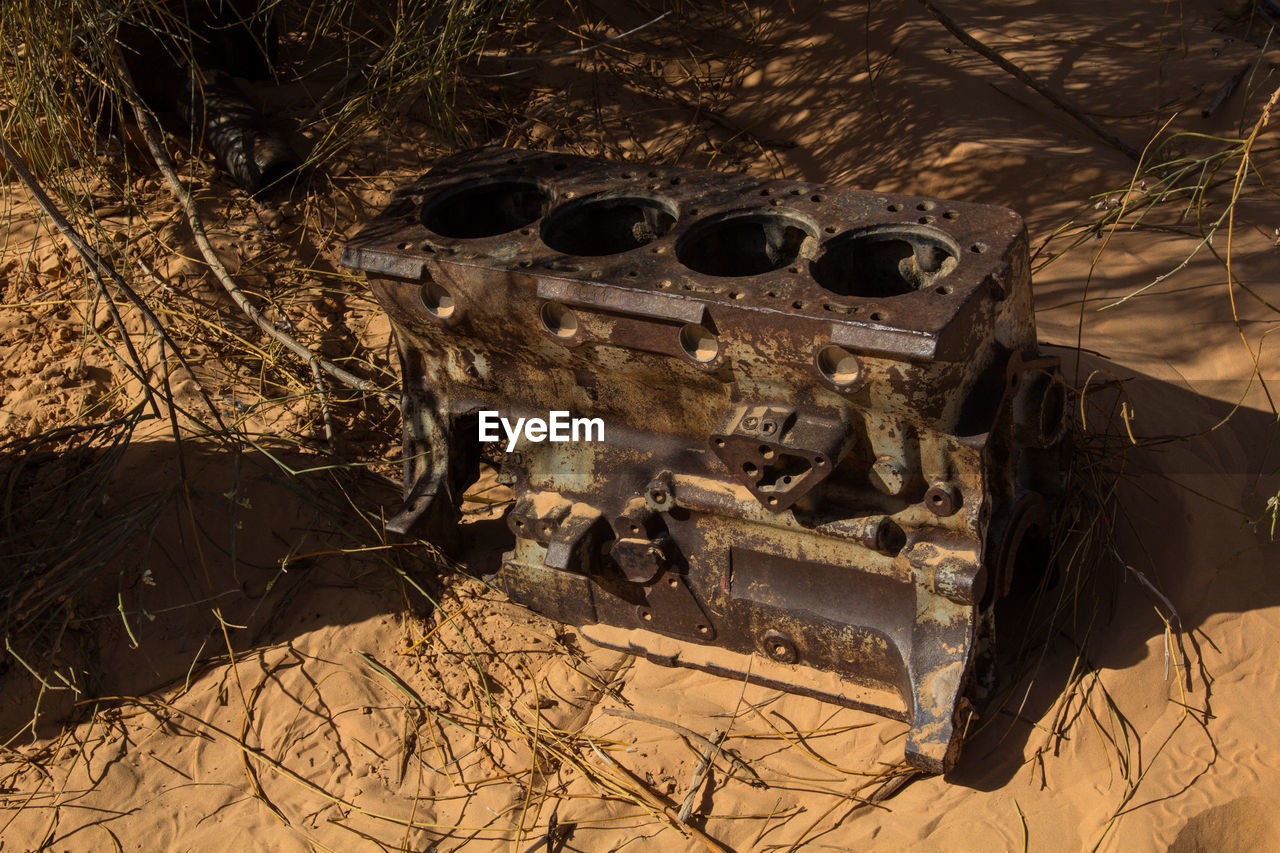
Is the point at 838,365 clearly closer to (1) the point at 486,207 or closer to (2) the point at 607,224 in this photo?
(2) the point at 607,224

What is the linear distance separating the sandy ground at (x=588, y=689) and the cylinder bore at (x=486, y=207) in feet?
3.04

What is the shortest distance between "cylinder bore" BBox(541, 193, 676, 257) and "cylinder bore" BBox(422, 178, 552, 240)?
0.13 meters

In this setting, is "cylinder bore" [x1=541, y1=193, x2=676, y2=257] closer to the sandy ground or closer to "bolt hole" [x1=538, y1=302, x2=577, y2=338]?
"bolt hole" [x1=538, y1=302, x2=577, y2=338]

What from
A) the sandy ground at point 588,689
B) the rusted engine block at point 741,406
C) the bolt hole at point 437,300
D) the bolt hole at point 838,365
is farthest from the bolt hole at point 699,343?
the sandy ground at point 588,689

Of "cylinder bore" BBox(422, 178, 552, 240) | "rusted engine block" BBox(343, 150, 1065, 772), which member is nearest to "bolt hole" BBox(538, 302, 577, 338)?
Answer: "rusted engine block" BBox(343, 150, 1065, 772)

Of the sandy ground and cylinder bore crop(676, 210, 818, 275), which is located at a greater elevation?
cylinder bore crop(676, 210, 818, 275)

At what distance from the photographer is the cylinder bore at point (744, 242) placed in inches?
112

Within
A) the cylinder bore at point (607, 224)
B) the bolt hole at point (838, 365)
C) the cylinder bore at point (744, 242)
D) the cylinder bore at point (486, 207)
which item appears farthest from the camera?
the cylinder bore at point (486, 207)

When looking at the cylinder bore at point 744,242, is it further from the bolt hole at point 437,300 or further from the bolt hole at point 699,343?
→ the bolt hole at point 437,300

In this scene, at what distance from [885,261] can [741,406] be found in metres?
0.55

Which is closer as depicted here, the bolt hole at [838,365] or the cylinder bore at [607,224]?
the bolt hole at [838,365]

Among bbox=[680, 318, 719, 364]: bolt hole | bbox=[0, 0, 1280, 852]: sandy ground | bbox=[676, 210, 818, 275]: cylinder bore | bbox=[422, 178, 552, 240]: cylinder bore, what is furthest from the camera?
bbox=[422, 178, 552, 240]: cylinder bore

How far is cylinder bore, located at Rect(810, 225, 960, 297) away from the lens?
2666 mm

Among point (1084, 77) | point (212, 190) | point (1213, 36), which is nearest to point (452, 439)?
point (212, 190)
